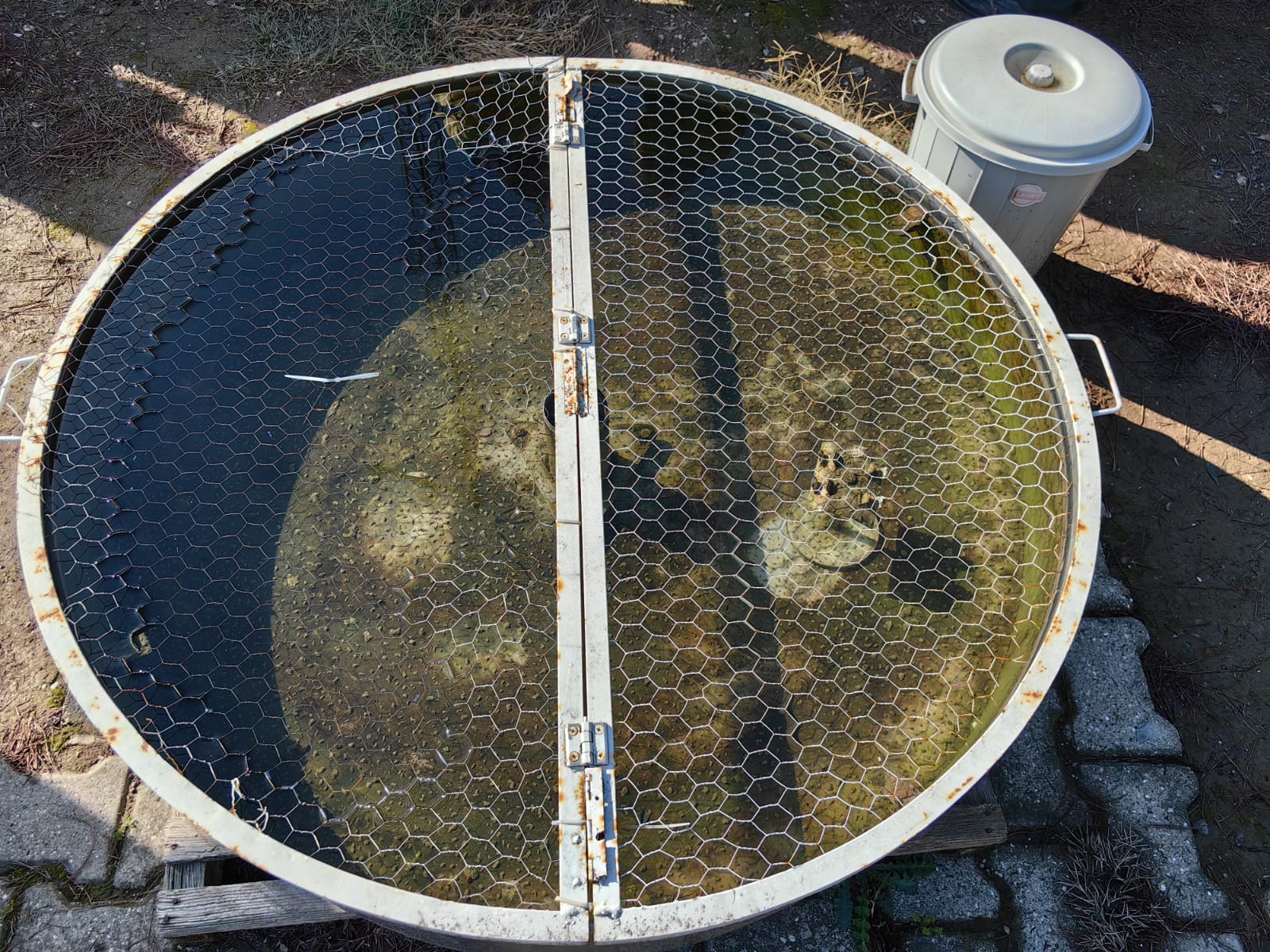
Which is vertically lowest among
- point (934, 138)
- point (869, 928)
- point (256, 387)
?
point (869, 928)

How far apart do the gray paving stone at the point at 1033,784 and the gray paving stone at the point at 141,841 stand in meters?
2.39

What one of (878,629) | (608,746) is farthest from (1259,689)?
(608,746)

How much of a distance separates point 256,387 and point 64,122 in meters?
2.43

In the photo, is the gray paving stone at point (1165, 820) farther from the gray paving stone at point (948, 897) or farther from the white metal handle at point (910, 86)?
the white metal handle at point (910, 86)

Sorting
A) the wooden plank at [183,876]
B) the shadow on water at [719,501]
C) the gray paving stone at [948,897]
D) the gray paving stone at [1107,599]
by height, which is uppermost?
the shadow on water at [719,501]

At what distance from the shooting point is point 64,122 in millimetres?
3961

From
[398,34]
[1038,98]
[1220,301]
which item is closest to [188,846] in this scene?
[1038,98]

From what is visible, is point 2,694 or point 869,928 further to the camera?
point 2,694

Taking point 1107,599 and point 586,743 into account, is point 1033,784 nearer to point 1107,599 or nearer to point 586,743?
point 1107,599

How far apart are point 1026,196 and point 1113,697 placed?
1597 millimetres

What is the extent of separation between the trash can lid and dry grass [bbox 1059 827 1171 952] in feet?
A: 6.49

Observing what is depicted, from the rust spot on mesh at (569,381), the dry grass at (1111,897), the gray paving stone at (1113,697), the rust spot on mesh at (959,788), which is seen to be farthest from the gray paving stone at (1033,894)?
the rust spot on mesh at (569,381)

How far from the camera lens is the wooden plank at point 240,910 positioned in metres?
2.22

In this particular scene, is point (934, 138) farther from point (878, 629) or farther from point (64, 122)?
point (64, 122)
